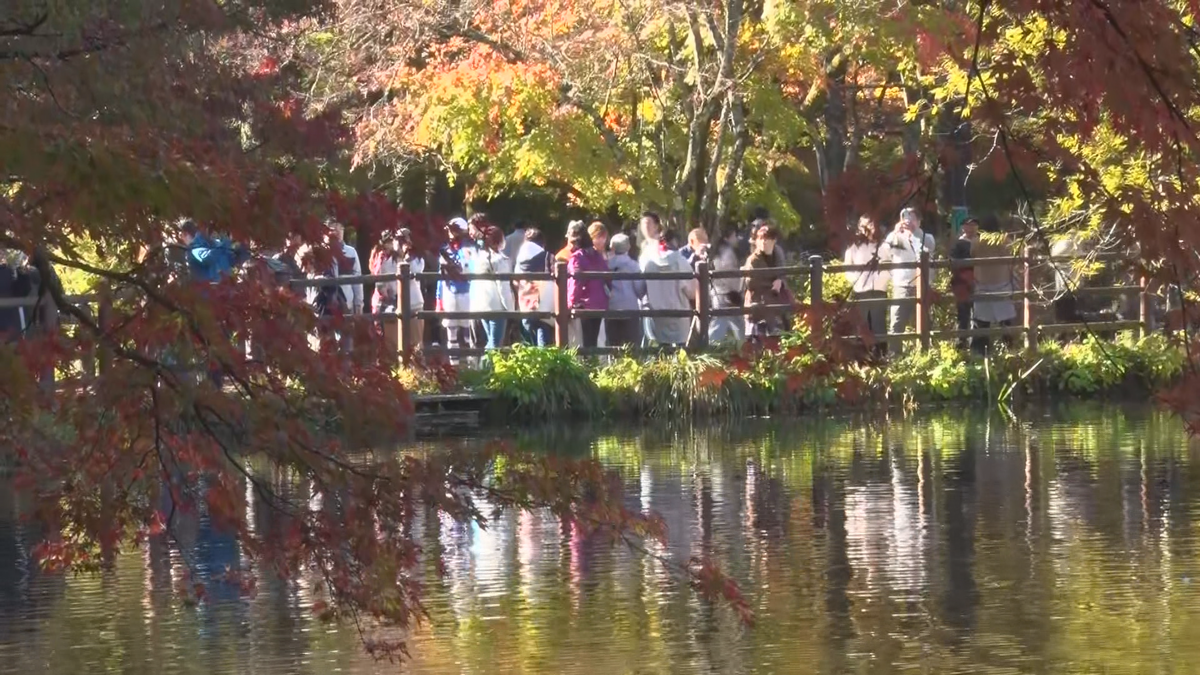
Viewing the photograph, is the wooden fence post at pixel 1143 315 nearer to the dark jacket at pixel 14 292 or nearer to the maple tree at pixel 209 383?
the dark jacket at pixel 14 292

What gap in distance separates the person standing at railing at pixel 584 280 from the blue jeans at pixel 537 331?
0.44m

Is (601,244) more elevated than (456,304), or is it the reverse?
(601,244)

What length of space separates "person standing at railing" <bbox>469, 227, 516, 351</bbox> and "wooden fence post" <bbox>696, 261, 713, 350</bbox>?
1.96 meters

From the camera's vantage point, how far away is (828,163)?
111 ft

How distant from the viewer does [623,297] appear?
22375 millimetres

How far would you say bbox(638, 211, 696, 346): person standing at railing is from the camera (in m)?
22.3

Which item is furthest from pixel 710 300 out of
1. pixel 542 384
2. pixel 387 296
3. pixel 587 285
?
pixel 387 296

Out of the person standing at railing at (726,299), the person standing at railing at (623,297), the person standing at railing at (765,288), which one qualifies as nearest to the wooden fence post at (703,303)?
the person standing at railing at (726,299)

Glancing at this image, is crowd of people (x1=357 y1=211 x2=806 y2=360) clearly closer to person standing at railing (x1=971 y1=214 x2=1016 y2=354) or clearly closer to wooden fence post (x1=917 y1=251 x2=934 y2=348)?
wooden fence post (x1=917 y1=251 x2=934 y2=348)

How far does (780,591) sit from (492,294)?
37.0ft

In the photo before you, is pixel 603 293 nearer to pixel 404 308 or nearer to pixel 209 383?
pixel 404 308

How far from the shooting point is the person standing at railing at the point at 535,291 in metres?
22.2

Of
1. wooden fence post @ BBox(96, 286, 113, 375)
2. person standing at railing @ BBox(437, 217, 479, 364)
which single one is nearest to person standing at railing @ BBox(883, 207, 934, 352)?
person standing at railing @ BBox(437, 217, 479, 364)

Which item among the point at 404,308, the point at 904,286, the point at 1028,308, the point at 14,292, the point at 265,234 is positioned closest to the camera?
the point at 265,234
